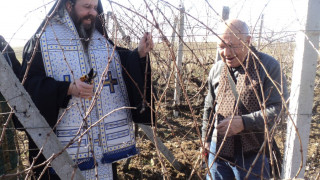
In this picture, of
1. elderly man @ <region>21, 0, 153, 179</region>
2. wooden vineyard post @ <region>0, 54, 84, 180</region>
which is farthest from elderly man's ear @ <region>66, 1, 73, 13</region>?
wooden vineyard post @ <region>0, 54, 84, 180</region>

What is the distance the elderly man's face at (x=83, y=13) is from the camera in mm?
1931

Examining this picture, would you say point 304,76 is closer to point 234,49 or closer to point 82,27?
point 234,49

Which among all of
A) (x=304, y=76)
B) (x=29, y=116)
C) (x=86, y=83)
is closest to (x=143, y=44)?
(x=86, y=83)

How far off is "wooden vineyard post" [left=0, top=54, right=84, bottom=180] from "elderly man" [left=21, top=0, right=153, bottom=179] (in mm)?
231

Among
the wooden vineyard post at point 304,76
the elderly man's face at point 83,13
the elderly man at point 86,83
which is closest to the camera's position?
the wooden vineyard post at point 304,76

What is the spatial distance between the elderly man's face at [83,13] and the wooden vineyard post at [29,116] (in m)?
0.77

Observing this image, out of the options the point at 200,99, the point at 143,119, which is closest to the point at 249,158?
the point at 143,119

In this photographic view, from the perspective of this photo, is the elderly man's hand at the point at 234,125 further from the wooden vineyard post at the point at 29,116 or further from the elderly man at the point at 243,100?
the wooden vineyard post at the point at 29,116

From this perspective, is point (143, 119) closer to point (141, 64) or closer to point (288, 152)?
point (141, 64)

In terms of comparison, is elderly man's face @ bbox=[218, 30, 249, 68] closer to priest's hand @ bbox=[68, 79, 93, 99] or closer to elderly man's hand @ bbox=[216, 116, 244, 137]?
elderly man's hand @ bbox=[216, 116, 244, 137]

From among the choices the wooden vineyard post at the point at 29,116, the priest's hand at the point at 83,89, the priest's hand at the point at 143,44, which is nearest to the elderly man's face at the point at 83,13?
the priest's hand at the point at 143,44

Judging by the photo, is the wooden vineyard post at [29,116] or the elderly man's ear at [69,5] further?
the elderly man's ear at [69,5]

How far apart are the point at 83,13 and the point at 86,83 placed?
21.7 inches

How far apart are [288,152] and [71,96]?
132 centimetres
